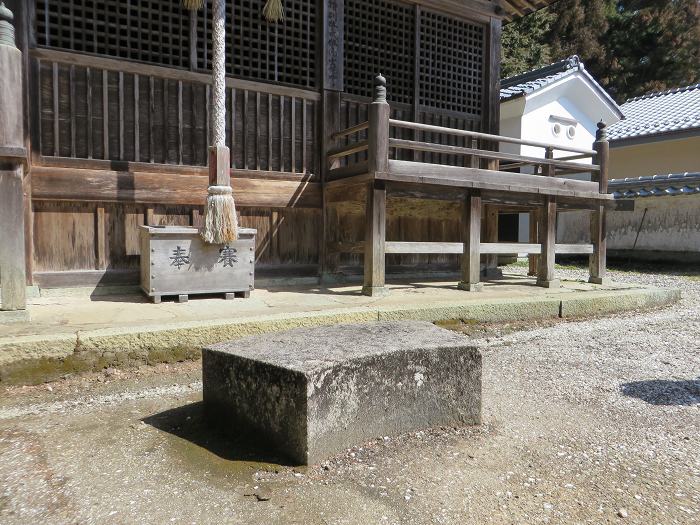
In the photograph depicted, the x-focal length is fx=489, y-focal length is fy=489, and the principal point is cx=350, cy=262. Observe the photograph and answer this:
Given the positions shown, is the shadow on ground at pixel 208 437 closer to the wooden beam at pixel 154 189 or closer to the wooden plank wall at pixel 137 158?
the wooden plank wall at pixel 137 158

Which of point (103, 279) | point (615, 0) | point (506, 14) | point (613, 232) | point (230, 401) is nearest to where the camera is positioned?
point (230, 401)

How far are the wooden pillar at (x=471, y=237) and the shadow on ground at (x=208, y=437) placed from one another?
406 cm

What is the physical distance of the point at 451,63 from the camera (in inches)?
303

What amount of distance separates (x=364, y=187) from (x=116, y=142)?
2.84 m

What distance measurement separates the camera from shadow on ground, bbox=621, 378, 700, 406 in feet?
10.8

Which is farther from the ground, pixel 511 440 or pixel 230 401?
pixel 230 401

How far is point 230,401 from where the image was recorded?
262cm

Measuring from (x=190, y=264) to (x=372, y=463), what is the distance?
3.21 meters

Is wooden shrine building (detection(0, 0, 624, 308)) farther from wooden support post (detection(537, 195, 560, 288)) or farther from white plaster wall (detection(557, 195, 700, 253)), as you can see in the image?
white plaster wall (detection(557, 195, 700, 253))

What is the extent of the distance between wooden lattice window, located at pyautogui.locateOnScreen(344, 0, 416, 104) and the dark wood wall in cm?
2

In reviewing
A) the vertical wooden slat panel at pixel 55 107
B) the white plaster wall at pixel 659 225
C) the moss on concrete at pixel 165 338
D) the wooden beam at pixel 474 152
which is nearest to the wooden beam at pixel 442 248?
the moss on concrete at pixel 165 338

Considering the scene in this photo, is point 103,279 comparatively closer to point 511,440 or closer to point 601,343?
point 511,440

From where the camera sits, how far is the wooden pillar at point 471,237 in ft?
20.2

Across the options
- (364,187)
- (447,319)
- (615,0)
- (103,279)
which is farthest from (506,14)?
(615,0)
